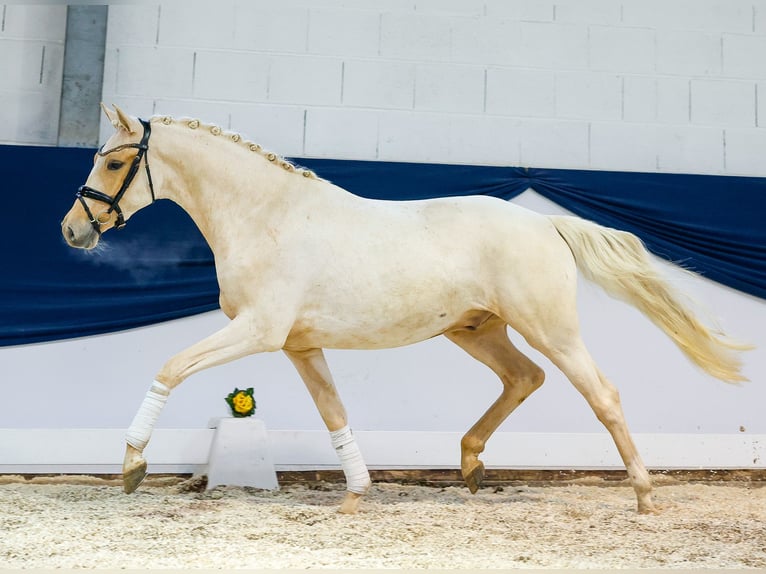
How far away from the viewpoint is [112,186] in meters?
3.24

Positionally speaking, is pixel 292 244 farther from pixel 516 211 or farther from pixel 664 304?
pixel 664 304

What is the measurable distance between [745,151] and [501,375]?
2.99 metres

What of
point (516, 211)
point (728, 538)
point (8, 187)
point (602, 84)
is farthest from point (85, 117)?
point (728, 538)

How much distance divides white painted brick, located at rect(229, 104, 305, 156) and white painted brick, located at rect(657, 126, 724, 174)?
94.2 inches

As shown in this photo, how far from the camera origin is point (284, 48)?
5359 millimetres

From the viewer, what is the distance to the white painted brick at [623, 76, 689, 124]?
5.59 metres

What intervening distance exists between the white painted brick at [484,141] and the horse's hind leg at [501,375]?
1.92 meters

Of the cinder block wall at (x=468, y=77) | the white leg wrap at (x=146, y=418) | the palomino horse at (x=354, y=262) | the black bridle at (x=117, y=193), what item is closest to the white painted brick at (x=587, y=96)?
the cinder block wall at (x=468, y=77)

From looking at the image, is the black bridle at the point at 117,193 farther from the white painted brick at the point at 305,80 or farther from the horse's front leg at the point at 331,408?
the white painted brick at the point at 305,80

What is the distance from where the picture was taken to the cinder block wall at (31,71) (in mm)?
5234

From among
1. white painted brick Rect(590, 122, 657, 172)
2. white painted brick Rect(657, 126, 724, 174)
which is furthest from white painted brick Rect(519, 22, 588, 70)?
white painted brick Rect(657, 126, 724, 174)

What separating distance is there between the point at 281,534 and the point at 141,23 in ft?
12.1

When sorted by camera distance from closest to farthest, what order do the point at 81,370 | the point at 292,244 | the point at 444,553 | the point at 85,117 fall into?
the point at 444,553, the point at 292,244, the point at 81,370, the point at 85,117

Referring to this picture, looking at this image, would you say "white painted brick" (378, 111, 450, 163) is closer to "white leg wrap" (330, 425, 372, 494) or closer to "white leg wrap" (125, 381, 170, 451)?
"white leg wrap" (330, 425, 372, 494)
